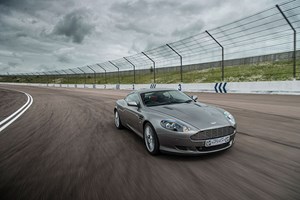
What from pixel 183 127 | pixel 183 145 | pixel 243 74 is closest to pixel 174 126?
pixel 183 127

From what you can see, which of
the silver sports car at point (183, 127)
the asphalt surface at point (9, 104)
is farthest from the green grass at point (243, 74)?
the asphalt surface at point (9, 104)

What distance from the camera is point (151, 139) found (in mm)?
4145

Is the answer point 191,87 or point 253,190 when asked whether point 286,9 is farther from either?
point 253,190

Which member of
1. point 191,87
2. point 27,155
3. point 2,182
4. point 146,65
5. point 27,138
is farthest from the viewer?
point 146,65

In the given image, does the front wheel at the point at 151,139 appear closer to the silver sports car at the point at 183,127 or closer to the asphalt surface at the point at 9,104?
the silver sports car at the point at 183,127

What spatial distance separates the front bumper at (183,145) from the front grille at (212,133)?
0.06 m

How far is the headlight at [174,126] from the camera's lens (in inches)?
143

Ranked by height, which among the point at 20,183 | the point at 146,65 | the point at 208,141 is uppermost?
the point at 146,65

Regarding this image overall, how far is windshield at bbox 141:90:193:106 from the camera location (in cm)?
502

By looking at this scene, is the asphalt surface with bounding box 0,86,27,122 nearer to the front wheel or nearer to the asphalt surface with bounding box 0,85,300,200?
the asphalt surface with bounding box 0,85,300,200

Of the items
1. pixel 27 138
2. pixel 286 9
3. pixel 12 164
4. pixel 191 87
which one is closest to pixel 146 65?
pixel 191 87

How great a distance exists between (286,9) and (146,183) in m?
14.0

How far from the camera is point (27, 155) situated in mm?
4227

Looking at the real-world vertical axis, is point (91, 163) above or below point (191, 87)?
below
